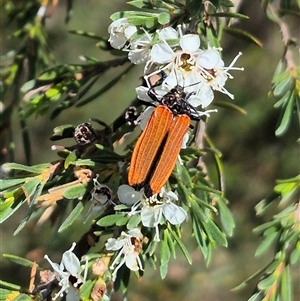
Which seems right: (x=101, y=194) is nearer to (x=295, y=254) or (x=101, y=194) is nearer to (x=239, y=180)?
(x=295, y=254)

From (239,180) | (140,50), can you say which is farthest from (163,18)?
(239,180)

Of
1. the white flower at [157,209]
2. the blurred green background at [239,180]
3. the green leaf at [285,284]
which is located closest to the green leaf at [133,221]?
the white flower at [157,209]

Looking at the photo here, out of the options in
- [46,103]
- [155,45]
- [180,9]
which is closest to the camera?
[155,45]

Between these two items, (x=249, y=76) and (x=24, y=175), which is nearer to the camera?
(x=24, y=175)

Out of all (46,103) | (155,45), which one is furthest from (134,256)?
(46,103)

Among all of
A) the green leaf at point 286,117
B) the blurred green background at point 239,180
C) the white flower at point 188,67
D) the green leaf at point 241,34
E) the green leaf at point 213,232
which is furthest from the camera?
the blurred green background at point 239,180

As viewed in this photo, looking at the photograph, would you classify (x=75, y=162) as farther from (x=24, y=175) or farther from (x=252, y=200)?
(x=252, y=200)

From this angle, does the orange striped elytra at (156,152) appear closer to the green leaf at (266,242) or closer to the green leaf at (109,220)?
the green leaf at (109,220)
